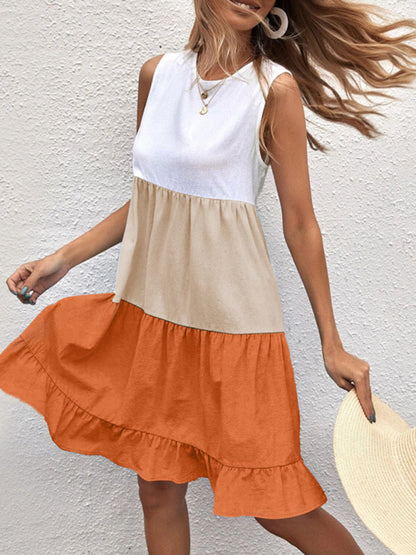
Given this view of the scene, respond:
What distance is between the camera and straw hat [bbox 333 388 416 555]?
0.98 meters

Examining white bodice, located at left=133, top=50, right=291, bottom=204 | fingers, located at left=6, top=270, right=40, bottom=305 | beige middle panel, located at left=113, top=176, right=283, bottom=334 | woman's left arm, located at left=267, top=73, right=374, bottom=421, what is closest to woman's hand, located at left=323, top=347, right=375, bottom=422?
woman's left arm, located at left=267, top=73, right=374, bottom=421

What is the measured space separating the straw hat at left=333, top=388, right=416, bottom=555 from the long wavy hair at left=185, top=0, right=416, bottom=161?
17.6 inches

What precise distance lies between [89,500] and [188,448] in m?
0.52

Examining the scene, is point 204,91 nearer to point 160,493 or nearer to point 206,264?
point 206,264

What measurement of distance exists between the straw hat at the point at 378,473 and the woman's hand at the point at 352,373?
0.5 inches

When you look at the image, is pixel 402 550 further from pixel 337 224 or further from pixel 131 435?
pixel 337 224

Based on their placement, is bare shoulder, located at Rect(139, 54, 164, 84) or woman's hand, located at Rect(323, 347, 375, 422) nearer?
woman's hand, located at Rect(323, 347, 375, 422)

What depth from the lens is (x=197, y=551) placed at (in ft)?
5.19

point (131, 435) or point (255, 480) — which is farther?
point (131, 435)

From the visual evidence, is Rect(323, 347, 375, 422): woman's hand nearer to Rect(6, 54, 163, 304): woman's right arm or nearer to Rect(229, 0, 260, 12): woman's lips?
Rect(6, 54, 163, 304): woman's right arm

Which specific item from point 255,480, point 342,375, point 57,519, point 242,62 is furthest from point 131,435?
point 242,62

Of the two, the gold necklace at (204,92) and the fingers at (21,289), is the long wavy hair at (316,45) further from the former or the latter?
the fingers at (21,289)

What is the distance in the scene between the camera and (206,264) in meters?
1.11

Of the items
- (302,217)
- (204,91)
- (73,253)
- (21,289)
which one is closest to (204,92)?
(204,91)
